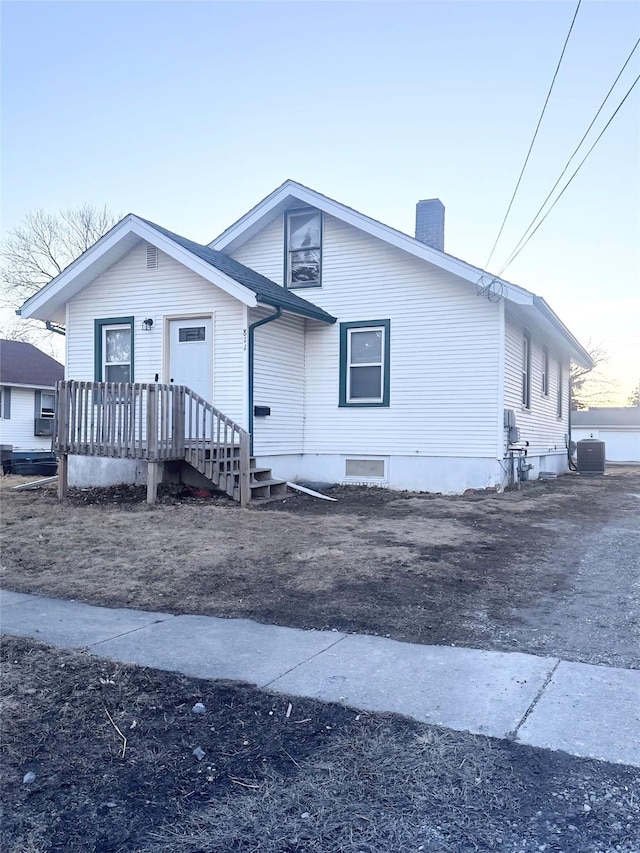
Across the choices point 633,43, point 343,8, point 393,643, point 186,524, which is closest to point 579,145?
point 633,43

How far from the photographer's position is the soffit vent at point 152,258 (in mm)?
12828

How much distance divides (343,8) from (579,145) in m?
4.44

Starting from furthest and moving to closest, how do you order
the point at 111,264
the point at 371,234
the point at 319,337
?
the point at 319,337 → the point at 111,264 → the point at 371,234

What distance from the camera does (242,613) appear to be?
17.3ft

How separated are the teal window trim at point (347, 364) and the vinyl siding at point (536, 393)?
225 centimetres

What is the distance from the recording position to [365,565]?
6629 mm

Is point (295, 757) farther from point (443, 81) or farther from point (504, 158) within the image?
point (504, 158)

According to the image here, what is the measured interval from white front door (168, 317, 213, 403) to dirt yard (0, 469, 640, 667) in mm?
2443

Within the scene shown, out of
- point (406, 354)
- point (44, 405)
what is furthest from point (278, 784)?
point (44, 405)

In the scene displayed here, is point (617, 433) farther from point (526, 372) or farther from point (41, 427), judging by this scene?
point (41, 427)

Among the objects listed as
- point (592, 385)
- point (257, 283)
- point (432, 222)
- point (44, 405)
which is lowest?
point (44, 405)

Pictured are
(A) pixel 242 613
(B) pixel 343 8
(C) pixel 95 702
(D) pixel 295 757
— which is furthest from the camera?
(B) pixel 343 8

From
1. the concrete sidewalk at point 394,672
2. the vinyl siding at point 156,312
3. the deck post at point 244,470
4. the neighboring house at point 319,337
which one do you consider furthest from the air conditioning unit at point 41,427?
the concrete sidewalk at point 394,672

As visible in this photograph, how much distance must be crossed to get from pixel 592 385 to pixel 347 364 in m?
49.5
